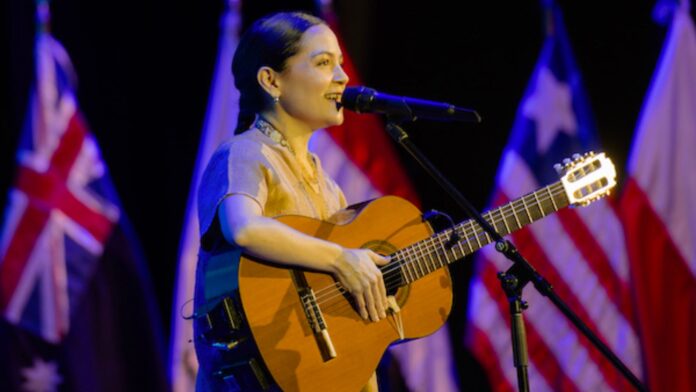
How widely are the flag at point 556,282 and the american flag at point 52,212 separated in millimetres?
2050

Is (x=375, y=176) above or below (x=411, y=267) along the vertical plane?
above

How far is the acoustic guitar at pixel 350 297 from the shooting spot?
2.20m

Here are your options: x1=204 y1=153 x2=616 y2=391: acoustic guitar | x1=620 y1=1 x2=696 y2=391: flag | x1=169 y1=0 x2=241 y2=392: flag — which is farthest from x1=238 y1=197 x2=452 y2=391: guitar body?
x1=620 y1=1 x2=696 y2=391: flag

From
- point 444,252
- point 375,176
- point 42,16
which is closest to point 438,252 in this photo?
point 444,252

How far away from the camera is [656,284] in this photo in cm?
459

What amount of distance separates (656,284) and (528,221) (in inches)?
93.8

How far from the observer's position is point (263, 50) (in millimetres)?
2604

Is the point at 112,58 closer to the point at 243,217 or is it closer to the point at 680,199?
the point at 243,217

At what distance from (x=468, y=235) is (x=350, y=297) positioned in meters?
0.45

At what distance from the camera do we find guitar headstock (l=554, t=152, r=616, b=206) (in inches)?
98.7

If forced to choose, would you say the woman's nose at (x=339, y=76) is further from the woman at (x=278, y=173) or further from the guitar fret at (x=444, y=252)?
Result: the guitar fret at (x=444, y=252)

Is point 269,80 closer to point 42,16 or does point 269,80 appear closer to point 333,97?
point 333,97

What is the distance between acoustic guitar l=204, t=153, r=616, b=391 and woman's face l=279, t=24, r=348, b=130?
329 mm

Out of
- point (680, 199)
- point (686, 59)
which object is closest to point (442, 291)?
point (680, 199)
